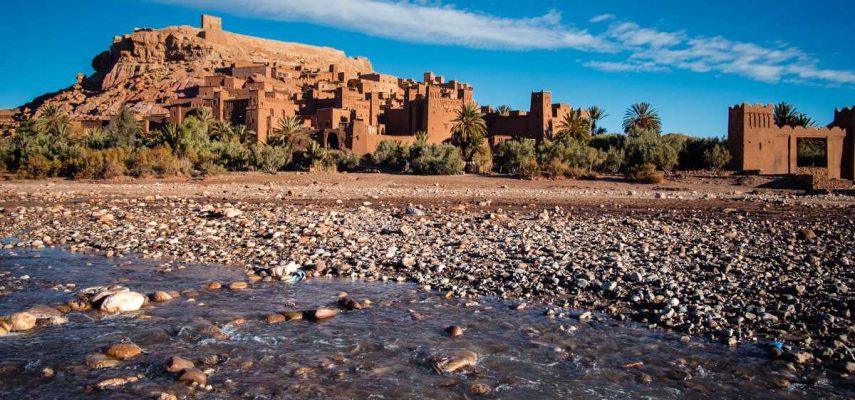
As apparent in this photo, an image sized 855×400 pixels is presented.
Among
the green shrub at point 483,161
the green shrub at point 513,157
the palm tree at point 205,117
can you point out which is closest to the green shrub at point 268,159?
the palm tree at point 205,117

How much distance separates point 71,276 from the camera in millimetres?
9023

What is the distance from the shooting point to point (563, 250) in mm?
10430

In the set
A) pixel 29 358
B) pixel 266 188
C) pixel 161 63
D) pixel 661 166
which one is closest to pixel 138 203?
pixel 266 188

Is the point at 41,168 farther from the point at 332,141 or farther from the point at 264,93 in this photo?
the point at 264,93

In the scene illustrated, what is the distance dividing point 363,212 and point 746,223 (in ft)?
29.8

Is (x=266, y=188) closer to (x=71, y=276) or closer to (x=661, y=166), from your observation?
(x=71, y=276)

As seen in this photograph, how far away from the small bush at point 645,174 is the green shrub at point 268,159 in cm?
1814

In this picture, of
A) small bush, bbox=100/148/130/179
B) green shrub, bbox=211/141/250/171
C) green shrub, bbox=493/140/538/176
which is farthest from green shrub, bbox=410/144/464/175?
small bush, bbox=100/148/130/179

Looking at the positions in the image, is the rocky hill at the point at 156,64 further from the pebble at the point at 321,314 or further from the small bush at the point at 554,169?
the pebble at the point at 321,314

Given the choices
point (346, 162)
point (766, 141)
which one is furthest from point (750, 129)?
point (346, 162)

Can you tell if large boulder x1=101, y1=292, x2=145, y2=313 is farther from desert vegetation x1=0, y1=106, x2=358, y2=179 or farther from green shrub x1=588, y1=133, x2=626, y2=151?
green shrub x1=588, y1=133, x2=626, y2=151

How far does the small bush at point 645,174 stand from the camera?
28.3 m

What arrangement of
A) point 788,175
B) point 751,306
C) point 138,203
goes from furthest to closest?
point 788,175
point 138,203
point 751,306

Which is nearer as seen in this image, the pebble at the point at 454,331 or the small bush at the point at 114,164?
the pebble at the point at 454,331
